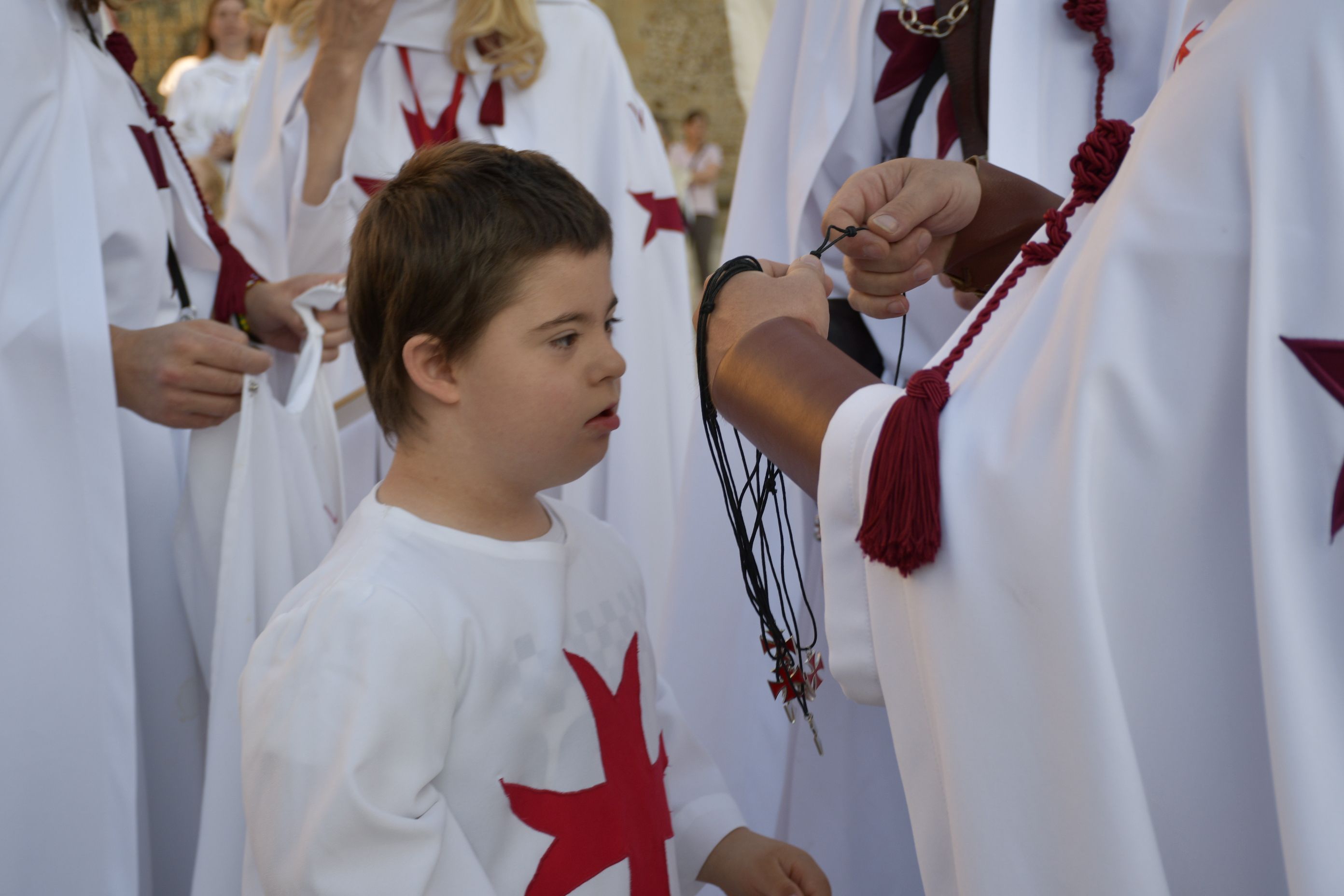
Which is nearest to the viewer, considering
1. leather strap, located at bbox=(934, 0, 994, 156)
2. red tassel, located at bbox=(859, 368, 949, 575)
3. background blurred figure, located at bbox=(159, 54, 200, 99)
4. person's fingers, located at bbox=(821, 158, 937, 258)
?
red tassel, located at bbox=(859, 368, 949, 575)

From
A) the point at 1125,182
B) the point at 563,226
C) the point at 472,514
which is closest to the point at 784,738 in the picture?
the point at 472,514

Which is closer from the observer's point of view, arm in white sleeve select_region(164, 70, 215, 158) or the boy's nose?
the boy's nose

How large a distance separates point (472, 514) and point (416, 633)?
0.74 ft

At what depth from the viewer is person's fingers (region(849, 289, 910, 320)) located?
4.87 ft

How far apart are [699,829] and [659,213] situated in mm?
2052

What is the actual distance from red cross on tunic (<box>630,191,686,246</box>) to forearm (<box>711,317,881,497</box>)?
210 centimetres

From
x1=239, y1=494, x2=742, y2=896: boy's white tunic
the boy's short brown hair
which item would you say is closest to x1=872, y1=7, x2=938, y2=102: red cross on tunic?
the boy's short brown hair

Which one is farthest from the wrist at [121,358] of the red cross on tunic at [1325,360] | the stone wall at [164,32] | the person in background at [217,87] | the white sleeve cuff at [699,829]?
the stone wall at [164,32]

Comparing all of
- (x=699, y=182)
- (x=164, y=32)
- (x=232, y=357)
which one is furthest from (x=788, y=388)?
(x=699, y=182)

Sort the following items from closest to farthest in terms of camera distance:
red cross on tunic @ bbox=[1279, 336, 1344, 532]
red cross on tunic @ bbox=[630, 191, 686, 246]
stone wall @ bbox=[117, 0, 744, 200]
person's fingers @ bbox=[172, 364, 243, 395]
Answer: red cross on tunic @ bbox=[1279, 336, 1344, 532]
person's fingers @ bbox=[172, 364, 243, 395]
red cross on tunic @ bbox=[630, 191, 686, 246]
stone wall @ bbox=[117, 0, 744, 200]

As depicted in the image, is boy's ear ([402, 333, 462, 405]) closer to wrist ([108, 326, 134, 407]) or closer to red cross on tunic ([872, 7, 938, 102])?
wrist ([108, 326, 134, 407])

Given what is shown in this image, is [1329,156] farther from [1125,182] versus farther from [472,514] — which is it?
[472,514]

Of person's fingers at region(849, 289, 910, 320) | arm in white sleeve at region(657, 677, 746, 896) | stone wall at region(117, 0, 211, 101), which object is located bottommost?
arm in white sleeve at region(657, 677, 746, 896)

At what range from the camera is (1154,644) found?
2.96ft
